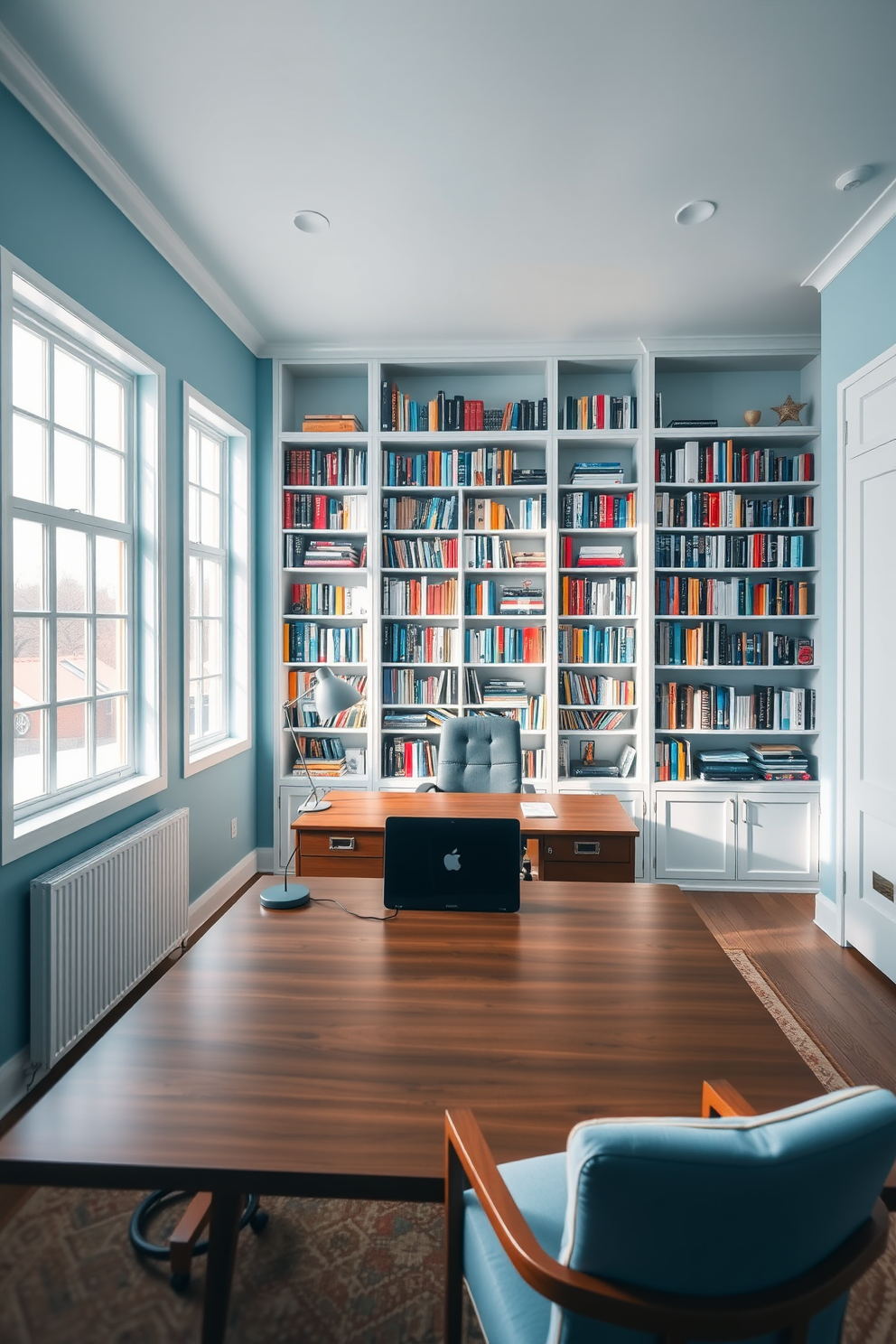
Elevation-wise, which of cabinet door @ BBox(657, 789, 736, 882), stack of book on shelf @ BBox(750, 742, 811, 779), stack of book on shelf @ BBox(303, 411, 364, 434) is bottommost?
cabinet door @ BBox(657, 789, 736, 882)

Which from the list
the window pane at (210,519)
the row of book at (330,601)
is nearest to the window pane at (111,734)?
the window pane at (210,519)

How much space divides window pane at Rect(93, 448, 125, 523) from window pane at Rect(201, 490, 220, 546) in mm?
879

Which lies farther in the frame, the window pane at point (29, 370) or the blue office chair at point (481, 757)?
the blue office chair at point (481, 757)

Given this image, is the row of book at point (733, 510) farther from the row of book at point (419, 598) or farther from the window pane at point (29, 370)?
the window pane at point (29, 370)

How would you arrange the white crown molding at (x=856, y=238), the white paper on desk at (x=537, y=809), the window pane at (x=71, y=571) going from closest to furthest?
the window pane at (x=71, y=571)
the white crown molding at (x=856, y=238)
the white paper on desk at (x=537, y=809)

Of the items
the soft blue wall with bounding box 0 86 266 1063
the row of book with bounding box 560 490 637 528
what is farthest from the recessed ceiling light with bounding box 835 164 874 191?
the soft blue wall with bounding box 0 86 266 1063

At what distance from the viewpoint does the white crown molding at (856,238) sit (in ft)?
9.53

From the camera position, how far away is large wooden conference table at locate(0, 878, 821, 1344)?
100 cm

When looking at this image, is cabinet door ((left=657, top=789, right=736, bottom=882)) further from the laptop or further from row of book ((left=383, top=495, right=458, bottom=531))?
the laptop

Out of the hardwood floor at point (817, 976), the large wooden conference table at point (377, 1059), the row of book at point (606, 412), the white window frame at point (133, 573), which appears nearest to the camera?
the large wooden conference table at point (377, 1059)

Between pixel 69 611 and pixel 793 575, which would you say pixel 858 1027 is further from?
pixel 69 611

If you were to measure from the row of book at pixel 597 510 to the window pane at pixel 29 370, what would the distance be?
2.77 meters

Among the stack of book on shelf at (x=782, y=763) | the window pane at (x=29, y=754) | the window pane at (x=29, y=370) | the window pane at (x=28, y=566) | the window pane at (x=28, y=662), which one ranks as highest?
the window pane at (x=29, y=370)

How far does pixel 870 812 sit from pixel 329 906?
8.18 ft
